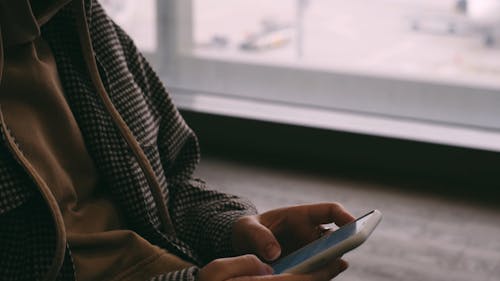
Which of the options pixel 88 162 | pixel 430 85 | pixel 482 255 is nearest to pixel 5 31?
pixel 88 162

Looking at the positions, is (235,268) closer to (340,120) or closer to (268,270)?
(268,270)

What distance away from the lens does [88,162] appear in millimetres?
871

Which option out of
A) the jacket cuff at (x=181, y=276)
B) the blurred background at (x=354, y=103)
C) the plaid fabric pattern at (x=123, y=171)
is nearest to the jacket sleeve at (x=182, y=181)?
the plaid fabric pattern at (x=123, y=171)

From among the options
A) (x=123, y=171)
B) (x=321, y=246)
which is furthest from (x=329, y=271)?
(x=123, y=171)

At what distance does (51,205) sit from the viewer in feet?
2.58

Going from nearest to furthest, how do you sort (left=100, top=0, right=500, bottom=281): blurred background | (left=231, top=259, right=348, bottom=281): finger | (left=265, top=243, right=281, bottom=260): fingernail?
1. (left=231, top=259, right=348, bottom=281): finger
2. (left=265, top=243, right=281, bottom=260): fingernail
3. (left=100, top=0, right=500, bottom=281): blurred background

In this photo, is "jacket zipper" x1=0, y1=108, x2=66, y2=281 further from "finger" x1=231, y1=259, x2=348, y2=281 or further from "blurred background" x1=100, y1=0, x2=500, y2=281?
"blurred background" x1=100, y1=0, x2=500, y2=281

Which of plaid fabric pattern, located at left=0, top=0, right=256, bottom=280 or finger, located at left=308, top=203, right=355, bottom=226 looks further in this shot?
finger, located at left=308, top=203, right=355, bottom=226

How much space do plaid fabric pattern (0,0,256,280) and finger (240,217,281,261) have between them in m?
0.05

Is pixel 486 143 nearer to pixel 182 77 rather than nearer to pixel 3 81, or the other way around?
pixel 182 77

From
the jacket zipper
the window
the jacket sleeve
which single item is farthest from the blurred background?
the jacket zipper

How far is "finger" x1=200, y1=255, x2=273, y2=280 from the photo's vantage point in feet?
2.56

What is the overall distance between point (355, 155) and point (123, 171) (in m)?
1.56

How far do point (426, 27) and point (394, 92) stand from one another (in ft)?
0.72
